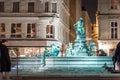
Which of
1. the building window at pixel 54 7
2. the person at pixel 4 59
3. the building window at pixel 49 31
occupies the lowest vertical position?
the person at pixel 4 59

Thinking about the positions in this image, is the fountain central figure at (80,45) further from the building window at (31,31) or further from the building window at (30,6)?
the building window at (30,6)

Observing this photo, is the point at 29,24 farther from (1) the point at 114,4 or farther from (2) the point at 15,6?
(1) the point at 114,4

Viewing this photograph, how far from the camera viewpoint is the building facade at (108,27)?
7294cm

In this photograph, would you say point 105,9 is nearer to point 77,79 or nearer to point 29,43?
point 29,43

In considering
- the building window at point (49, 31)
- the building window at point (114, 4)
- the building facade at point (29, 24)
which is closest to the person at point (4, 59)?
the building facade at point (29, 24)

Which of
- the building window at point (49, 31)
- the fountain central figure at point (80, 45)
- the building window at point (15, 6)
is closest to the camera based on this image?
the fountain central figure at point (80, 45)

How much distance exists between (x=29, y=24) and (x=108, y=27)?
11.3 m

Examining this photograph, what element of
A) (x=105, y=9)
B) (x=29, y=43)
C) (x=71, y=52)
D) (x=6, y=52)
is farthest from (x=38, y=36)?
(x=6, y=52)

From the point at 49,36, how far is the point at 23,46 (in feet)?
13.4

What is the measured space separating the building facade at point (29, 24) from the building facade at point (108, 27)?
6416 millimetres

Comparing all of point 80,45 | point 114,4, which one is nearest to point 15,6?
point 114,4

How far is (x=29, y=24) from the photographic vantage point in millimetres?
73500

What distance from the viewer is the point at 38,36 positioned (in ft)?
239

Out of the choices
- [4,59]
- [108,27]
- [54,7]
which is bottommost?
[4,59]
